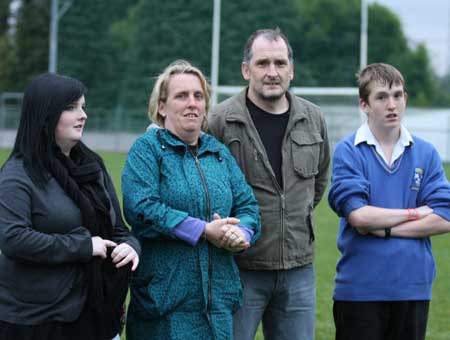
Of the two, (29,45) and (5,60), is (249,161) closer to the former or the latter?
(5,60)

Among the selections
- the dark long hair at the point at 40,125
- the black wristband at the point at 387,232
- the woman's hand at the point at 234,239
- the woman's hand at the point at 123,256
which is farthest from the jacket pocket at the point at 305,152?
the dark long hair at the point at 40,125

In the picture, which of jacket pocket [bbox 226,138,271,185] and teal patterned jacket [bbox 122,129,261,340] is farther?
jacket pocket [bbox 226,138,271,185]

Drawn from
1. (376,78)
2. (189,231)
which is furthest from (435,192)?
(189,231)

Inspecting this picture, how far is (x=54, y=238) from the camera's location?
3.50m

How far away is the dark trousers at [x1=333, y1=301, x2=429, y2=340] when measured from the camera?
4.20 metres

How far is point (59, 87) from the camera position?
143 inches

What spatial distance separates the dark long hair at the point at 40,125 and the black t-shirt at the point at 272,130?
1214 mm

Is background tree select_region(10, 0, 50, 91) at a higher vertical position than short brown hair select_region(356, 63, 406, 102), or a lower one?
higher

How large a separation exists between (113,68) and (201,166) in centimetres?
4660

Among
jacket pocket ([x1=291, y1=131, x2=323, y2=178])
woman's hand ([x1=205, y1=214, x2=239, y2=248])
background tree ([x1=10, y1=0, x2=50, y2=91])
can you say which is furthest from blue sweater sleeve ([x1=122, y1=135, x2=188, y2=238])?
background tree ([x1=10, y1=0, x2=50, y2=91])

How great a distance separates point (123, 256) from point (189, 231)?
1.09 ft

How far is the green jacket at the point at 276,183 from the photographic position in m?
4.32

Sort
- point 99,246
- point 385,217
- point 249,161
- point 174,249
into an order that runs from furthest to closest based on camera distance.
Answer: point 249,161, point 385,217, point 174,249, point 99,246

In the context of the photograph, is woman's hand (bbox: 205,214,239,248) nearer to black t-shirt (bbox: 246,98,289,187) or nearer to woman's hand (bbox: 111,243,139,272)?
woman's hand (bbox: 111,243,139,272)
